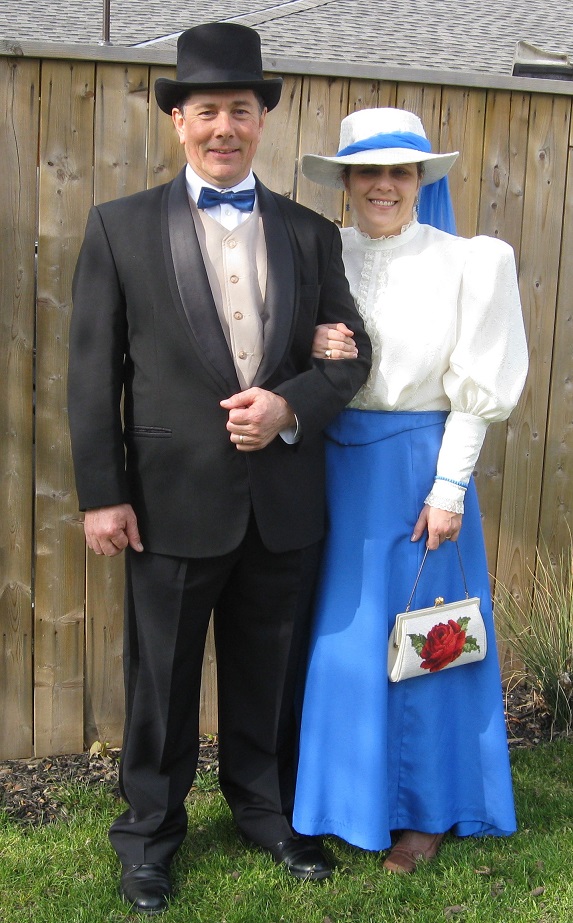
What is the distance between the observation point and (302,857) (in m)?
2.76

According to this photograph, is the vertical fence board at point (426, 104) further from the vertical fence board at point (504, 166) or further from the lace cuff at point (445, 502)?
the lace cuff at point (445, 502)

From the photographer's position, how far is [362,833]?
106 inches

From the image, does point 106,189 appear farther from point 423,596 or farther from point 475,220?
point 423,596

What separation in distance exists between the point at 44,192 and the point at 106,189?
20 cm

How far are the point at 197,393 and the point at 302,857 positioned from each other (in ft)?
4.48

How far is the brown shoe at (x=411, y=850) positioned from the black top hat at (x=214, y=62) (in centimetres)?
213

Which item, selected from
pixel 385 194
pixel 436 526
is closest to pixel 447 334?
pixel 385 194

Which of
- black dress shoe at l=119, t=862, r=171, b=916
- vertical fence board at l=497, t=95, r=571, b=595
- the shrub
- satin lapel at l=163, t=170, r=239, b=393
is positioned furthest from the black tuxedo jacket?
the shrub

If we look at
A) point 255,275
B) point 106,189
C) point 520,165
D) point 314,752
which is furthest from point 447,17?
point 314,752

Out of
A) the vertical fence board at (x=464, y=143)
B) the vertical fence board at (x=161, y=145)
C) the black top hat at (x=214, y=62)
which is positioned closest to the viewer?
the black top hat at (x=214, y=62)

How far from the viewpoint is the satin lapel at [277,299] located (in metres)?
2.45

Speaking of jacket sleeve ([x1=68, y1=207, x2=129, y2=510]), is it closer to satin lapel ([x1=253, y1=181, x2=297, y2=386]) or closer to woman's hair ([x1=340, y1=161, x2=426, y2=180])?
satin lapel ([x1=253, y1=181, x2=297, y2=386])

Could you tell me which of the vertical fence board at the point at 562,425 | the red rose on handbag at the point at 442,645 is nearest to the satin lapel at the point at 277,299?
the red rose on handbag at the point at 442,645

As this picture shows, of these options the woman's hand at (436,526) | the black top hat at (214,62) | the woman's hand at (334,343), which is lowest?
the woman's hand at (436,526)
